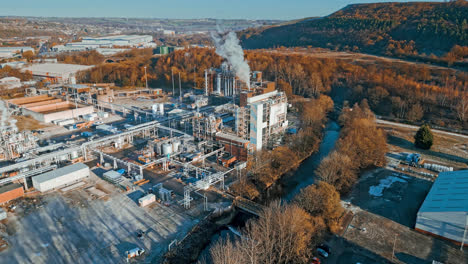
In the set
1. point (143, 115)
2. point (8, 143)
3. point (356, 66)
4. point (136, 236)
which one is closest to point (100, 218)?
point (136, 236)

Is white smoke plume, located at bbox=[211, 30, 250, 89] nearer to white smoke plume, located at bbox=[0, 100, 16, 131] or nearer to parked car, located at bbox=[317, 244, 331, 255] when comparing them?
parked car, located at bbox=[317, 244, 331, 255]

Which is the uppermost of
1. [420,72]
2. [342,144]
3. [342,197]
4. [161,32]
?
[161,32]

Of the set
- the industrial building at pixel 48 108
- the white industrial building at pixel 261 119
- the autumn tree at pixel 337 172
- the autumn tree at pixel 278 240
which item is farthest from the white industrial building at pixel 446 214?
the industrial building at pixel 48 108

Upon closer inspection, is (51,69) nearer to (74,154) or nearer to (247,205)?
(74,154)

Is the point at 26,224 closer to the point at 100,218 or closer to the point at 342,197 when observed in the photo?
the point at 100,218

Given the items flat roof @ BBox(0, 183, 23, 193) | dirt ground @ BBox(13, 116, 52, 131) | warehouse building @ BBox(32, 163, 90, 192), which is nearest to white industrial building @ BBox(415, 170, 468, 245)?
warehouse building @ BBox(32, 163, 90, 192)

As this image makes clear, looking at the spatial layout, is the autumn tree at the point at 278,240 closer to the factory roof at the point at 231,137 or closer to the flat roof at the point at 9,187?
the factory roof at the point at 231,137

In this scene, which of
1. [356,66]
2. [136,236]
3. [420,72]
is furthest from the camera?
[356,66]

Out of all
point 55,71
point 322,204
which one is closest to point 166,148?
point 322,204
